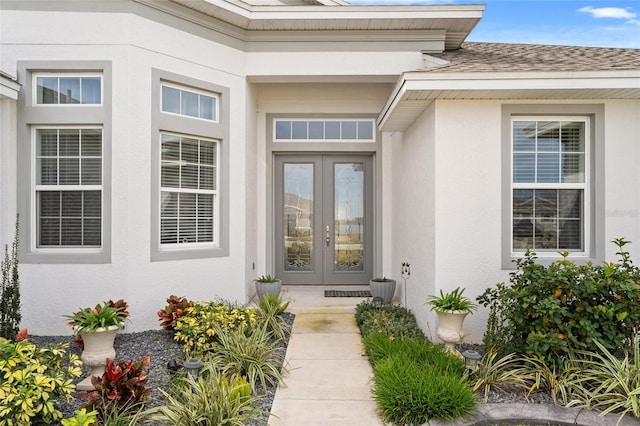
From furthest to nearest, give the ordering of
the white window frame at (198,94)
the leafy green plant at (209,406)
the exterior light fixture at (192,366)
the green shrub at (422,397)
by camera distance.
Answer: the white window frame at (198,94), the exterior light fixture at (192,366), the green shrub at (422,397), the leafy green plant at (209,406)

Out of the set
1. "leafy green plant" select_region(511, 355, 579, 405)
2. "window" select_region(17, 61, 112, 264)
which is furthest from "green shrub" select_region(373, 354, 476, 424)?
"window" select_region(17, 61, 112, 264)

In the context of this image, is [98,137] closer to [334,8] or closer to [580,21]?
[334,8]

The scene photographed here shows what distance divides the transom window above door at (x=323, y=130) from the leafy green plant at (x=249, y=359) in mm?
4464

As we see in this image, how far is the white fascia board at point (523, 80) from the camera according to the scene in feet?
13.6

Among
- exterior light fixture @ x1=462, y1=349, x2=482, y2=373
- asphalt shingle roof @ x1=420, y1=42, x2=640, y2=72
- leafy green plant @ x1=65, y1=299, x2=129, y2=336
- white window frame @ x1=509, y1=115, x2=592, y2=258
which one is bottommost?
exterior light fixture @ x1=462, y1=349, x2=482, y2=373

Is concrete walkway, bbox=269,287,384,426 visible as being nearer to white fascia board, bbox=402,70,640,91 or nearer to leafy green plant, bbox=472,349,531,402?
leafy green plant, bbox=472,349,531,402

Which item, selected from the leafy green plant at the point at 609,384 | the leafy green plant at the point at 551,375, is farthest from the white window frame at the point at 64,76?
the leafy green plant at the point at 609,384

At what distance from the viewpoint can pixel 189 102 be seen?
18.7ft

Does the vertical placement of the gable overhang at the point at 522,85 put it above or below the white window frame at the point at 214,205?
above

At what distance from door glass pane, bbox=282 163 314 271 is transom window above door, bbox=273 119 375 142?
22.8 inches

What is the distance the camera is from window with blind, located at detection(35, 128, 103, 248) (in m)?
5.20

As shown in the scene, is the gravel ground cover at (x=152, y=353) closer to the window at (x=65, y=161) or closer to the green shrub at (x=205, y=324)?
the green shrub at (x=205, y=324)

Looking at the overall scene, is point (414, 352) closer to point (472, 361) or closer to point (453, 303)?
point (472, 361)

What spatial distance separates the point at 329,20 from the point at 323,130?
211 cm
